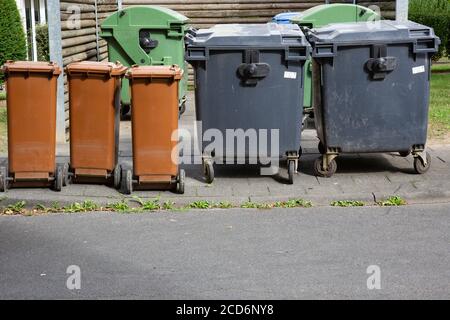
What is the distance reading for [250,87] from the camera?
805cm

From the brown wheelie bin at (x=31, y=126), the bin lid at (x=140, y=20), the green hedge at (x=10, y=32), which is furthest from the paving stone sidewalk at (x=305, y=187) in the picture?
the green hedge at (x=10, y=32)

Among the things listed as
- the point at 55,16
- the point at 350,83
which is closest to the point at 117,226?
the point at 350,83

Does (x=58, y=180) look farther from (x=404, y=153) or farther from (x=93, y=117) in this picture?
(x=404, y=153)

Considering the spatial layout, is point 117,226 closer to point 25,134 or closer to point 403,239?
point 25,134

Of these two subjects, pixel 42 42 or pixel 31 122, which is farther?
pixel 42 42

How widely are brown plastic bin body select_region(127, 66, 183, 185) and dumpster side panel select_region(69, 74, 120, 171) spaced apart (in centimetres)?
27

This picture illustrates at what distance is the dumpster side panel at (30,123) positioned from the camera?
7785 millimetres

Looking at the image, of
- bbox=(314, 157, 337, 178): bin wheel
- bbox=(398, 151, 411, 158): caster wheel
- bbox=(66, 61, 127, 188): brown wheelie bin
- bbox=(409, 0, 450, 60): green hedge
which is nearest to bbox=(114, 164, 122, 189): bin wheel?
bbox=(66, 61, 127, 188): brown wheelie bin

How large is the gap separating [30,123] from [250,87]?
6.70 ft

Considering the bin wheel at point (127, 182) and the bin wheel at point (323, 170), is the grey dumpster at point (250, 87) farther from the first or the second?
the bin wheel at point (127, 182)

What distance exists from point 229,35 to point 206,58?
307 millimetres

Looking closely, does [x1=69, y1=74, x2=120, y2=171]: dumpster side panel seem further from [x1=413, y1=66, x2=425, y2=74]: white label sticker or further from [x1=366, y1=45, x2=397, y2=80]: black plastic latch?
[x1=413, y1=66, x2=425, y2=74]: white label sticker

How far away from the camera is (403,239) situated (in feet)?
21.5

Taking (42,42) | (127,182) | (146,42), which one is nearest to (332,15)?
(146,42)
